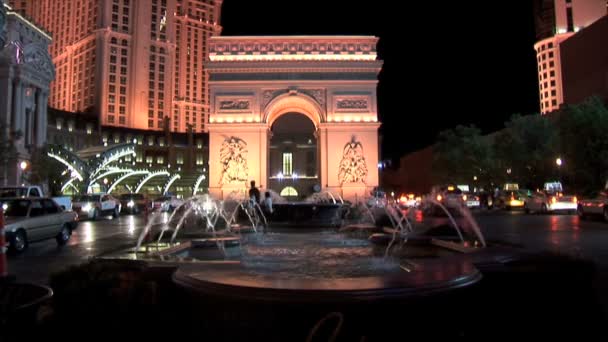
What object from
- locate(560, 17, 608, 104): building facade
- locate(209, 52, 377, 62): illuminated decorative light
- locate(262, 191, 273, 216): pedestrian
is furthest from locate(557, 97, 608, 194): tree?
locate(560, 17, 608, 104): building facade

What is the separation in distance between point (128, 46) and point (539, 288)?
366ft

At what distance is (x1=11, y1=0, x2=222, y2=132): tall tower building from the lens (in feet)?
331

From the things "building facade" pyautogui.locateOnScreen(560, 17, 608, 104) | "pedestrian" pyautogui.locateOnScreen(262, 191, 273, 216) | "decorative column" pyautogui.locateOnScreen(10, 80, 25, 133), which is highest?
"building facade" pyautogui.locateOnScreen(560, 17, 608, 104)

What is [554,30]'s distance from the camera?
359 ft

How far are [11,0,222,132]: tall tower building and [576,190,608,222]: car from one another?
89516 millimetres

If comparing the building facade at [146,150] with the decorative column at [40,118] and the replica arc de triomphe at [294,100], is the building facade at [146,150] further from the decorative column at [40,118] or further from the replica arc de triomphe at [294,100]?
the replica arc de triomphe at [294,100]

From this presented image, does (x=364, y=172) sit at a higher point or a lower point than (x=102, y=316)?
higher

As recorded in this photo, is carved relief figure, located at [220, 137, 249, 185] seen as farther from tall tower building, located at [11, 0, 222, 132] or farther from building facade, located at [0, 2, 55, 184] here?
tall tower building, located at [11, 0, 222, 132]

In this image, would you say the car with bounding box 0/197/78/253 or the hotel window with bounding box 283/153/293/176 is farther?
the hotel window with bounding box 283/153/293/176

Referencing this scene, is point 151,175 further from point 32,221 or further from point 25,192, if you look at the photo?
point 32,221

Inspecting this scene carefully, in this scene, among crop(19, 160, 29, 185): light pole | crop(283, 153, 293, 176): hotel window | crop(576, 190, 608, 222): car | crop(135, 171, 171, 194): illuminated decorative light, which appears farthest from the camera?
crop(135, 171, 171, 194): illuminated decorative light

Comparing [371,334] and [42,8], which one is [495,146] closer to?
[371,334]

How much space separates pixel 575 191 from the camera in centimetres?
3588

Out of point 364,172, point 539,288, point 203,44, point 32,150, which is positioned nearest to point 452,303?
point 539,288
